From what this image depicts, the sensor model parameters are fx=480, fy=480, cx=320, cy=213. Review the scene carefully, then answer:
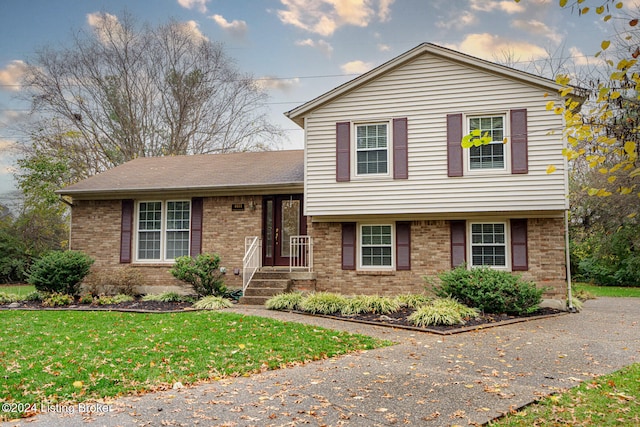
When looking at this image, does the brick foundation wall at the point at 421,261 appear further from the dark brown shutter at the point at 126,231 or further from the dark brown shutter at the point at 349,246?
the dark brown shutter at the point at 126,231

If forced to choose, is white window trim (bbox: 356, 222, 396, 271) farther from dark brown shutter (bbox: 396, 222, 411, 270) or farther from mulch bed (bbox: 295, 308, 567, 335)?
mulch bed (bbox: 295, 308, 567, 335)

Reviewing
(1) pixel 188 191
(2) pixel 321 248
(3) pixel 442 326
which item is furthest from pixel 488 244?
(1) pixel 188 191

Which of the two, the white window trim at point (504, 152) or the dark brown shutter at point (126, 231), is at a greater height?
the white window trim at point (504, 152)

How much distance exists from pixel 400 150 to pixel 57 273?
9.40 meters

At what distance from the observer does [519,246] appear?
455 inches

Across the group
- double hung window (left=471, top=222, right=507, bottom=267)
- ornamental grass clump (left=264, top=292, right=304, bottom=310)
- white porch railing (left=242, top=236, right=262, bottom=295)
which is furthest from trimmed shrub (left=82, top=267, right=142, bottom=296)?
double hung window (left=471, top=222, right=507, bottom=267)

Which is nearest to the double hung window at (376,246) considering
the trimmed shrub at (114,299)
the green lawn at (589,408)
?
the trimmed shrub at (114,299)

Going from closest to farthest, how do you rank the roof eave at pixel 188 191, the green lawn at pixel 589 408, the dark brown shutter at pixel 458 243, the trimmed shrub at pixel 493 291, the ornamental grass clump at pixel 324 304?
the green lawn at pixel 589 408 → the trimmed shrub at pixel 493 291 → the ornamental grass clump at pixel 324 304 → the dark brown shutter at pixel 458 243 → the roof eave at pixel 188 191

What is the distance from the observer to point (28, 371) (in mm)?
5441

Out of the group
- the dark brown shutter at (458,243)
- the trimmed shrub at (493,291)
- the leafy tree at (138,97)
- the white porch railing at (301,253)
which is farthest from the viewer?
the leafy tree at (138,97)

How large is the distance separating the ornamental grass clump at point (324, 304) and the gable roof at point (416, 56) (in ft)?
16.2

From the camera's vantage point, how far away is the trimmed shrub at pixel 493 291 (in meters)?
10.1

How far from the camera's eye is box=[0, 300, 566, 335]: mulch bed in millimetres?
8773

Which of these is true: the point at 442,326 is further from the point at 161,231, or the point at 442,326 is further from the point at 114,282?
the point at 114,282
